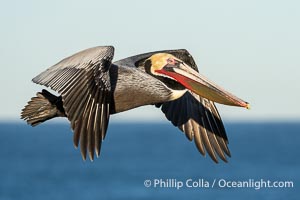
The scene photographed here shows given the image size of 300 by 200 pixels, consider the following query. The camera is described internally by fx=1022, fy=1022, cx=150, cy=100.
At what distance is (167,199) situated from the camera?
53562 millimetres

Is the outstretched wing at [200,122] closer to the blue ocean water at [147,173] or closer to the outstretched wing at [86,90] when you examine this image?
the outstretched wing at [86,90]

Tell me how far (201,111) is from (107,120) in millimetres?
2424

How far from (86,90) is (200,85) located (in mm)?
1260

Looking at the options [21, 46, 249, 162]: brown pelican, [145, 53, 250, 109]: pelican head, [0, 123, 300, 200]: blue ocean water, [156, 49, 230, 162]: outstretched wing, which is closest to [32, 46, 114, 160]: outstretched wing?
[21, 46, 249, 162]: brown pelican

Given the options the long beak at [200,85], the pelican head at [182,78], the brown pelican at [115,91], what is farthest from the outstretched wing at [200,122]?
the long beak at [200,85]

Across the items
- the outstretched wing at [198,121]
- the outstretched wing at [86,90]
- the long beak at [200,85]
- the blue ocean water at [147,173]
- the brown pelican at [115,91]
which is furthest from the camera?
the blue ocean water at [147,173]

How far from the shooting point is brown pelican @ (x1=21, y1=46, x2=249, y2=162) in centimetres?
888

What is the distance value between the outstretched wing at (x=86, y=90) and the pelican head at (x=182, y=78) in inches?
30.0

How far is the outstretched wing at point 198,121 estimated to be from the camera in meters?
10.9

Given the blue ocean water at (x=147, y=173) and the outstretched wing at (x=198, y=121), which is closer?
the outstretched wing at (x=198, y=121)

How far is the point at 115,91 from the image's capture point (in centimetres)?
944

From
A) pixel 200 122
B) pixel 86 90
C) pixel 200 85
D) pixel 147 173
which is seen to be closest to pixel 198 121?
pixel 200 122

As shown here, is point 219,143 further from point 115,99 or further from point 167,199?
point 167,199

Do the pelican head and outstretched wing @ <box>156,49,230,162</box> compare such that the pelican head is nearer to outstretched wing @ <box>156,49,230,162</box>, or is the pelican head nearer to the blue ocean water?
outstretched wing @ <box>156,49,230,162</box>
